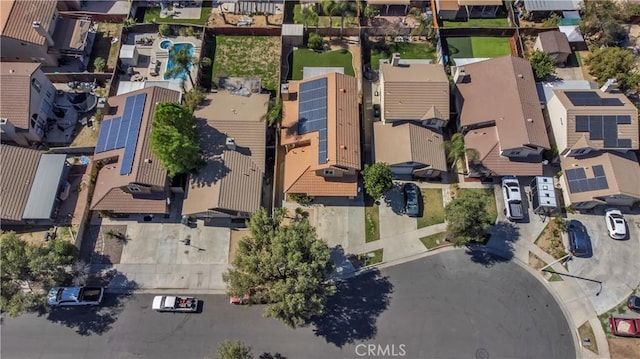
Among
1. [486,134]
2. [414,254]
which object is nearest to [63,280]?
[414,254]

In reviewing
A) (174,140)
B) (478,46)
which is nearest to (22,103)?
(174,140)

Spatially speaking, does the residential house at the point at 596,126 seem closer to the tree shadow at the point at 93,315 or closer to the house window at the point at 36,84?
the tree shadow at the point at 93,315

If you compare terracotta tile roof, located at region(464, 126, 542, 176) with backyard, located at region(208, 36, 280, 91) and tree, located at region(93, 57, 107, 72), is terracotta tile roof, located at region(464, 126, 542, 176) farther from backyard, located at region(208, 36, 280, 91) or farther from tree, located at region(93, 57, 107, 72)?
tree, located at region(93, 57, 107, 72)

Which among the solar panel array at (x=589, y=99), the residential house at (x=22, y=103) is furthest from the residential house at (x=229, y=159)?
the solar panel array at (x=589, y=99)

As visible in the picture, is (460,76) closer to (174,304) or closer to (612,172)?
(612,172)

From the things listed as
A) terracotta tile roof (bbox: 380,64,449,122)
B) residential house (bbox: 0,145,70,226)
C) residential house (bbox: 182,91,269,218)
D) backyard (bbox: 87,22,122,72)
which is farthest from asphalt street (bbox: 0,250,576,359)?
backyard (bbox: 87,22,122,72)
